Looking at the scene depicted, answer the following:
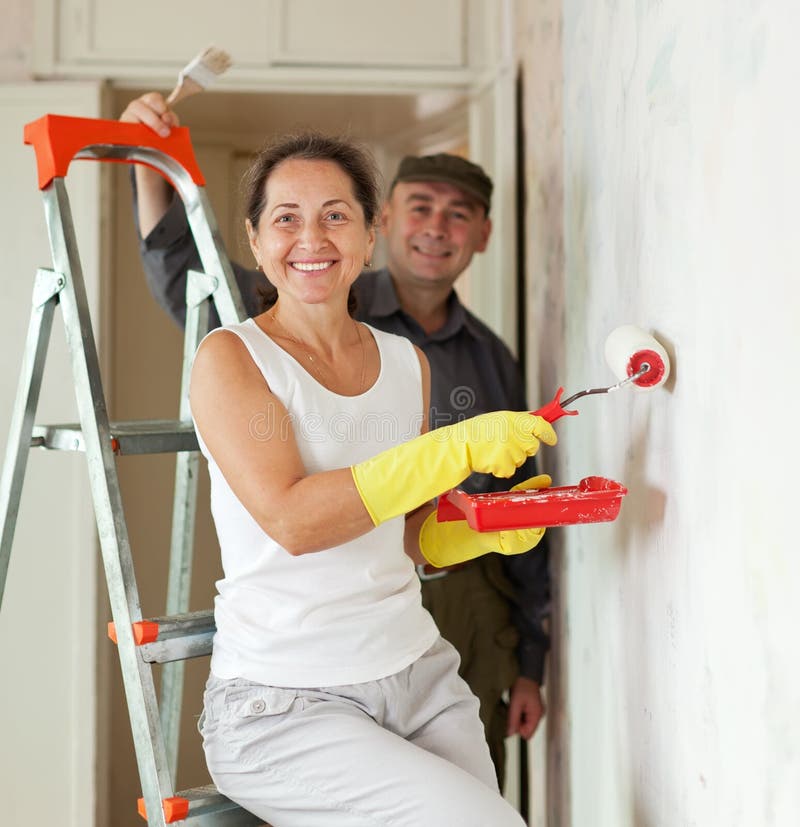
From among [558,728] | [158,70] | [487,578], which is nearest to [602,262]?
[487,578]

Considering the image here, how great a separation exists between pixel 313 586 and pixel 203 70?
95 cm

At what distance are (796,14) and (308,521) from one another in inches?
29.9

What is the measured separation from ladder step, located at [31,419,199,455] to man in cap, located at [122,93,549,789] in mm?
481

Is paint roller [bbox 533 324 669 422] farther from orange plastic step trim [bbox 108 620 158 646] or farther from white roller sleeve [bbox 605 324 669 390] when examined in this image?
orange plastic step trim [bbox 108 620 158 646]

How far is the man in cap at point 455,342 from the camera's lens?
212cm

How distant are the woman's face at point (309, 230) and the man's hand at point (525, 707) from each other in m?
1.15

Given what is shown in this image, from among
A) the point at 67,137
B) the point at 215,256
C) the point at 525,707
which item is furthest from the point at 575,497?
the point at 525,707

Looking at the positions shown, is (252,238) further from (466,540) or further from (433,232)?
(433,232)

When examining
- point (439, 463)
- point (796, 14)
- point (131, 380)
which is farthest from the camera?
point (131, 380)

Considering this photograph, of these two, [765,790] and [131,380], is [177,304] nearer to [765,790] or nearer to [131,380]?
[131,380]

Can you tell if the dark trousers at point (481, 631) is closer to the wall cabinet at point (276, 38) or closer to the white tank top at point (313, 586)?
the white tank top at point (313, 586)

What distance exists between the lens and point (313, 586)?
1302mm

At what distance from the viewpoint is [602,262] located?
162cm

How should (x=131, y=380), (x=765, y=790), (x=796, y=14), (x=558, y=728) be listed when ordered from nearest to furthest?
(x=796, y=14) → (x=765, y=790) → (x=558, y=728) → (x=131, y=380)
